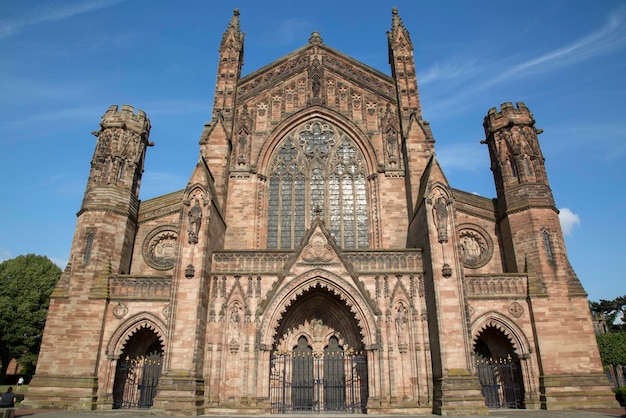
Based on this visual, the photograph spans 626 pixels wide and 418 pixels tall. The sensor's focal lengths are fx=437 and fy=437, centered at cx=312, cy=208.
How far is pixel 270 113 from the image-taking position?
24250mm

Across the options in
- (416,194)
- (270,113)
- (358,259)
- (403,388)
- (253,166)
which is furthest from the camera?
(270,113)

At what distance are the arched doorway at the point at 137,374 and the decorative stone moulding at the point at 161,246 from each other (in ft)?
11.2

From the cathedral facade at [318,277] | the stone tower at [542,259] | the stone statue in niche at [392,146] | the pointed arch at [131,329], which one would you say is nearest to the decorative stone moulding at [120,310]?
the cathedral facade at [318,277]

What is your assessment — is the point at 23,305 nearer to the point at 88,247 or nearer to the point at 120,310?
the point at 88,247

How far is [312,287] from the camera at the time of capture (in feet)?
58.5

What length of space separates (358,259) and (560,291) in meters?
8.97

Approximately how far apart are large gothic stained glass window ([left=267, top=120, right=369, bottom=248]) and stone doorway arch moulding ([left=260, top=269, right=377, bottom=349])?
4109 millimetres

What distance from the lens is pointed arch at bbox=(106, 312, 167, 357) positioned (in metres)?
18.5

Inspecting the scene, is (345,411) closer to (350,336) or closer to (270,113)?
(350,336)

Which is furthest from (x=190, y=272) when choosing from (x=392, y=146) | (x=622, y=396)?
(x=622, y=396)

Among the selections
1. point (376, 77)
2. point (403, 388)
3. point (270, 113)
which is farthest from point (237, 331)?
point (376, 77)

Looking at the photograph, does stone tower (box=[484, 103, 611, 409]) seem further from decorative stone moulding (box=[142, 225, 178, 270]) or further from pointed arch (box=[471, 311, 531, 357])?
decorative stone moulding (box=[142, 225, 178, 270])

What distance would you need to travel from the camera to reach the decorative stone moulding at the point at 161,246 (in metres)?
21.5

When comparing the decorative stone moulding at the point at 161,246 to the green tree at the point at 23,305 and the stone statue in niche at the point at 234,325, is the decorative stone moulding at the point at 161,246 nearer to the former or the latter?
the stone statue in niche at the point at 234,325
